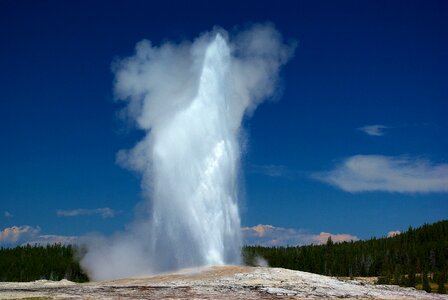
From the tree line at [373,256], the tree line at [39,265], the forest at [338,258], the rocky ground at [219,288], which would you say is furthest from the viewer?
the tree line at [373,256]

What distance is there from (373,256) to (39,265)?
80.2m

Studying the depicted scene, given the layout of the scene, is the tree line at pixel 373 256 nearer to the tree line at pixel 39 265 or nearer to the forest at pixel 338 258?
the forest at pixel 338 258

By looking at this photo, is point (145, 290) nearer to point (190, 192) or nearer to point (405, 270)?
point (190, 192)

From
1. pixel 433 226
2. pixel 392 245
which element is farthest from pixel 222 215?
pixel 433 226

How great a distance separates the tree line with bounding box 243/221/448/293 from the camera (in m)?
126

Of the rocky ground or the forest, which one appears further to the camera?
the forest

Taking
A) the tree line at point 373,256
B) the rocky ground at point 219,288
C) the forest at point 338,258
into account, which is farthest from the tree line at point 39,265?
the rocky ground at point 219,288

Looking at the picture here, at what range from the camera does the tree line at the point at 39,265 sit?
10544 centimetres

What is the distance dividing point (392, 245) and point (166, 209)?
120804 millimetres

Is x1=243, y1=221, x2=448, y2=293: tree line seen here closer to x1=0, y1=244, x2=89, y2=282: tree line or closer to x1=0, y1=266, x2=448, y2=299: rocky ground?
x1=0, y1=244, x2=89, y2=282: tree line

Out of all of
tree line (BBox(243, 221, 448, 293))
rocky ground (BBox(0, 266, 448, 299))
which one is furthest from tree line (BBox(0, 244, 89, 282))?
rocky ground (BBox(0, 266, 448, 299))

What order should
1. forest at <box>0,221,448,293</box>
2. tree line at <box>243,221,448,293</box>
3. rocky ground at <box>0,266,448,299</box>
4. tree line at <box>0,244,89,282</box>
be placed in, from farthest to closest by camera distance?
tree line at <box>243,221,448,293</box> → forest at <box>0,221,448,293</box> → tree line at <box>0,244,89,282</box> → rocky ground at <box>0,266,448,299</box>

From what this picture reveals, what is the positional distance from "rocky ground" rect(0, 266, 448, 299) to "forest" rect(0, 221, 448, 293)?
54.2 metres

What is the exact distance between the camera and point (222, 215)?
5203cm
